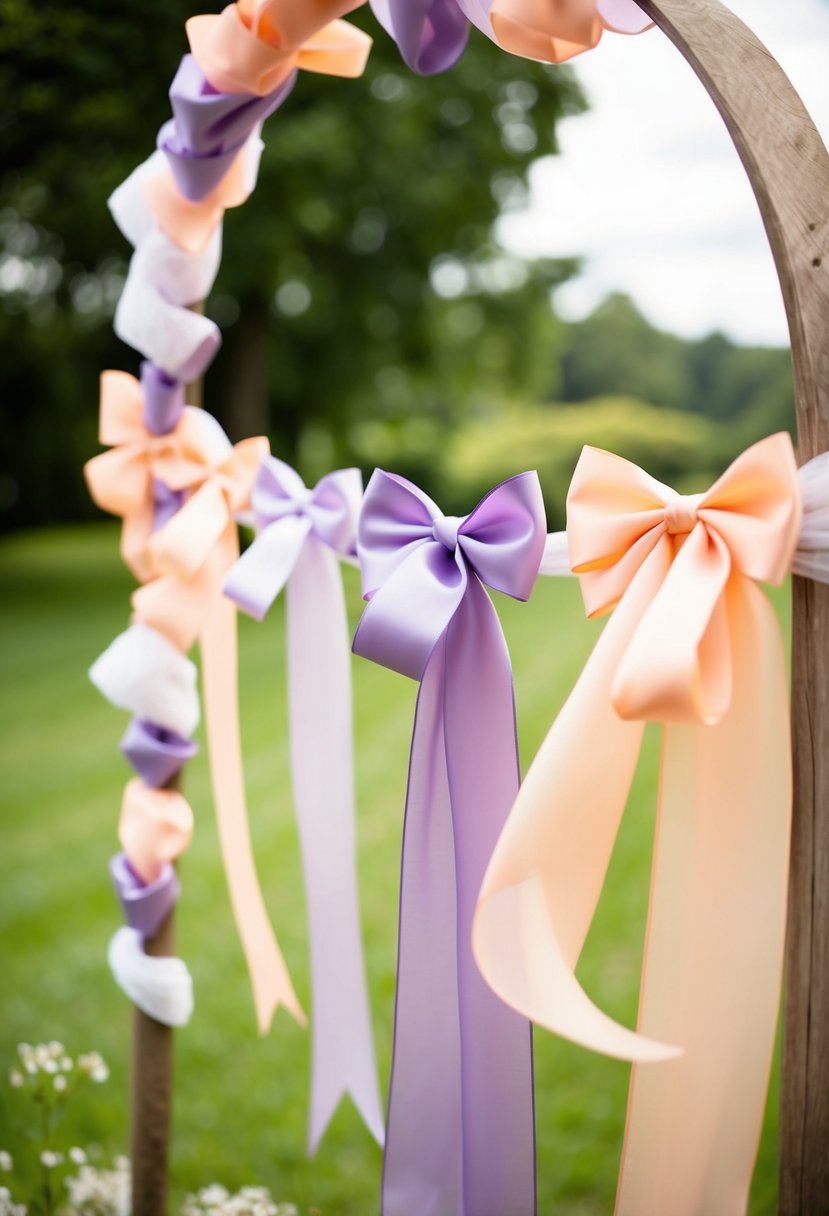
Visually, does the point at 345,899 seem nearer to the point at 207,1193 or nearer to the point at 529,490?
the point at 207,1193

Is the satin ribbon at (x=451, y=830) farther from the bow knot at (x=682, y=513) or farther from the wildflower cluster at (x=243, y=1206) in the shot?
the wildflower cluster at (x=243, y=1206)

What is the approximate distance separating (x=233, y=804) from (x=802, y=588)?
90 centimetres

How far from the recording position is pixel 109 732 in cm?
529

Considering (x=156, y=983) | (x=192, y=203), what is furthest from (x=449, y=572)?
(x=156, y=983)

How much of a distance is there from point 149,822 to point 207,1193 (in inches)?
19.8

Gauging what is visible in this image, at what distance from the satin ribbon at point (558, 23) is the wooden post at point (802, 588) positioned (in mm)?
121

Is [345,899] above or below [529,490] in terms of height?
below

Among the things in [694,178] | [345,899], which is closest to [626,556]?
[345,899]

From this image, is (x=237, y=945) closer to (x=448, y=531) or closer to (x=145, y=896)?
(x=145, y=896)

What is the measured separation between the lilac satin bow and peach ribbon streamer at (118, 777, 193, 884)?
3.12 ft

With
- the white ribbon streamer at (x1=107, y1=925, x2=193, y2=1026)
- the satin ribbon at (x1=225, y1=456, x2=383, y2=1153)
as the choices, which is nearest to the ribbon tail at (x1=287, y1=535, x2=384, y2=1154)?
the satin ribbon at (x1=225, y1=456, x2=383, y2=1153)

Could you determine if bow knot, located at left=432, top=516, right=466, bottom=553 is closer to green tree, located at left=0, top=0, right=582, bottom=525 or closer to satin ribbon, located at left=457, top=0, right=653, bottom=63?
satin ribbon, located at left=457, top=0, right=653, bottom=63

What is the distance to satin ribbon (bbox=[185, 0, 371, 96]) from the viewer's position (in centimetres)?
106

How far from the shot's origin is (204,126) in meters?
1.19
